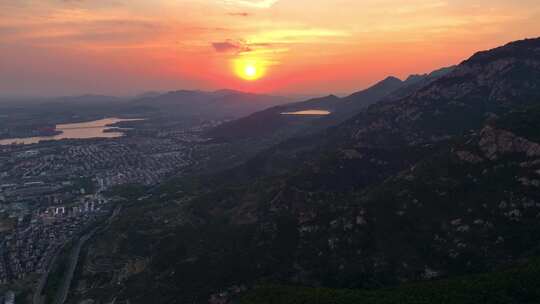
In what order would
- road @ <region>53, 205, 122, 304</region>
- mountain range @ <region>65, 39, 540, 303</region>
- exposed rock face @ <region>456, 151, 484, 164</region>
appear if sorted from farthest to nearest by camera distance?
1. exposed rock face @ <region>456, 151, 484, 164</region>
2. road @ <region>53, 205, 122, 304</region>
3. mountain range @ <region>65, 39, 540, 303</region>

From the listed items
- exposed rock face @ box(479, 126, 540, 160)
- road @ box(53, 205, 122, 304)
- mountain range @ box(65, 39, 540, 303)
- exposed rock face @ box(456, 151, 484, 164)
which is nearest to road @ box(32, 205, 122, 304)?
road @ box(53, 205, 122, 304)

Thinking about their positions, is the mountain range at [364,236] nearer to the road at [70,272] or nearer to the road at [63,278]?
the road at [70,272]

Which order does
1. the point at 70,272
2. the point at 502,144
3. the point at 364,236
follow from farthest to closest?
1. the point at 70,272
2. the point at 502,144
3. the point at 364,236

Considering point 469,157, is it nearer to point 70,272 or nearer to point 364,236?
point 364,236

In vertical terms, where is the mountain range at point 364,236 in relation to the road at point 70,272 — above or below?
above

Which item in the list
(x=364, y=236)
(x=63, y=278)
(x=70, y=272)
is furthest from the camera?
(x=70, y=272)

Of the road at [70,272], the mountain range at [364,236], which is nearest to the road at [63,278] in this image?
the road at [70,272]

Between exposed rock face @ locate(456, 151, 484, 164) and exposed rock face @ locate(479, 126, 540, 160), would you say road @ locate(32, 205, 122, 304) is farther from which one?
exposed rock face @ locate(479, 126, 540, 160)

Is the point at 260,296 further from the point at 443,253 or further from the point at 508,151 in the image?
the point at 508,151

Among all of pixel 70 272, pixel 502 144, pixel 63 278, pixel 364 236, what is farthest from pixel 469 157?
pixel 63 278

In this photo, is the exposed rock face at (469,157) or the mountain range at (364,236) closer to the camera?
the mountain range at (364,236)

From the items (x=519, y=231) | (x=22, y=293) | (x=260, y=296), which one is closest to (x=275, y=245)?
(x=260, y=296)

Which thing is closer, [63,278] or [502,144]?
[502,144]
